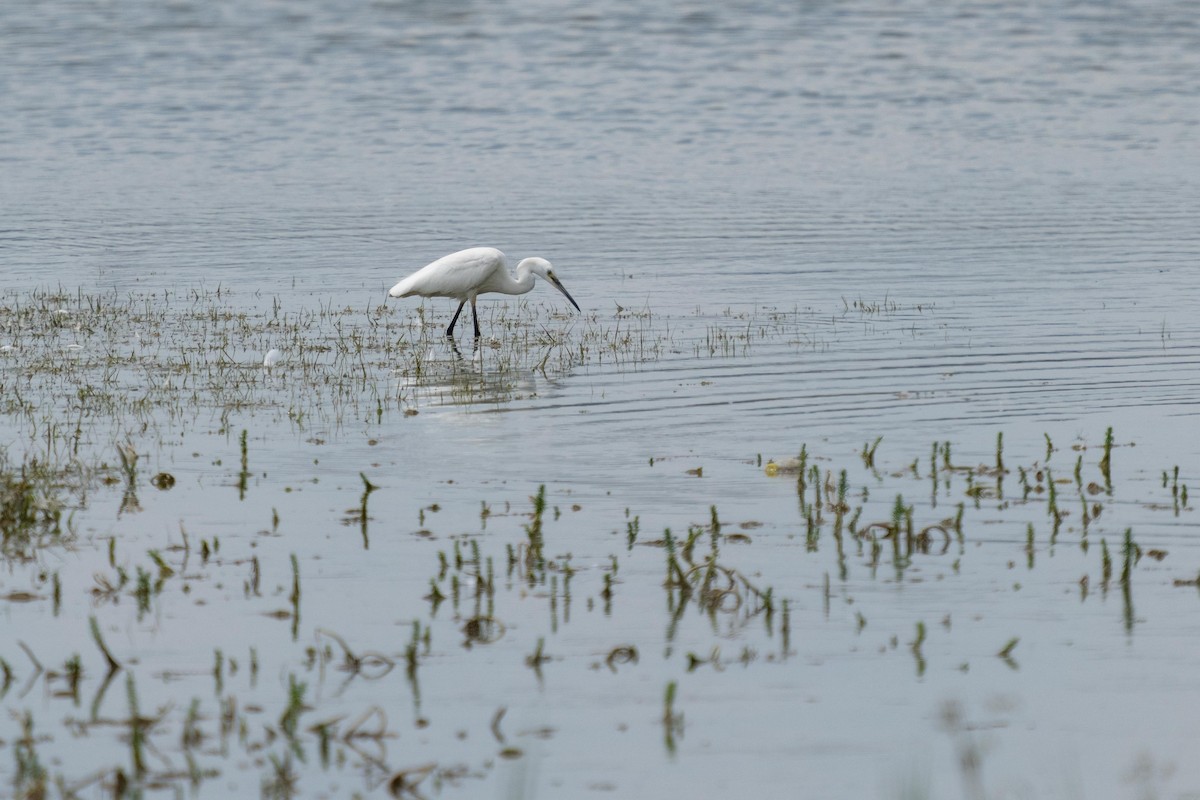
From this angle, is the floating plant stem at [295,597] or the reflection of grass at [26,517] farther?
the reflection of grass at [26,517]

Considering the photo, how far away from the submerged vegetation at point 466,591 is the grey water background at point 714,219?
0.45ft

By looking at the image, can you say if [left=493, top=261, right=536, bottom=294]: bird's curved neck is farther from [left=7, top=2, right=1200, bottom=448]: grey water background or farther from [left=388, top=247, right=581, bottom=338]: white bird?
[left=7, top=2, right=1200, bottom=448]: grey water background

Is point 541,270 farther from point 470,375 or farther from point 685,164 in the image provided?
point 685,164

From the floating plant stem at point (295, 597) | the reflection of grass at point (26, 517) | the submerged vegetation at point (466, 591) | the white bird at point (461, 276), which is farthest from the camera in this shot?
the white bird at point (461, 276)

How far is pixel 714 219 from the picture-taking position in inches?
961

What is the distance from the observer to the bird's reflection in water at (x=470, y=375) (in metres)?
12.3

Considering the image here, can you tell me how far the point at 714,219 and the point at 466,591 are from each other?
17.5 metres

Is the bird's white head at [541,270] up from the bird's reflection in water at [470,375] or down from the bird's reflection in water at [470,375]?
up

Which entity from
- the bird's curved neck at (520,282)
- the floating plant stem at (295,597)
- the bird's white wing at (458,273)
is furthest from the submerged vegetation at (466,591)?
the bird's curved neck at (520,282)

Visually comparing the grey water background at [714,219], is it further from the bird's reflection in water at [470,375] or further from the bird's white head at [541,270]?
the bird's white head at [541,270]

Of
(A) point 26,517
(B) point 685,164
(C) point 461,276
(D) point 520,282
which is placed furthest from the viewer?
(B) point 685,164

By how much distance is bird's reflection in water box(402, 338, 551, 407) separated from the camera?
12.3 metres

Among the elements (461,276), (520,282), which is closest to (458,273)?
(461,276)

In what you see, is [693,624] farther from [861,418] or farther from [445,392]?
[445,392]
